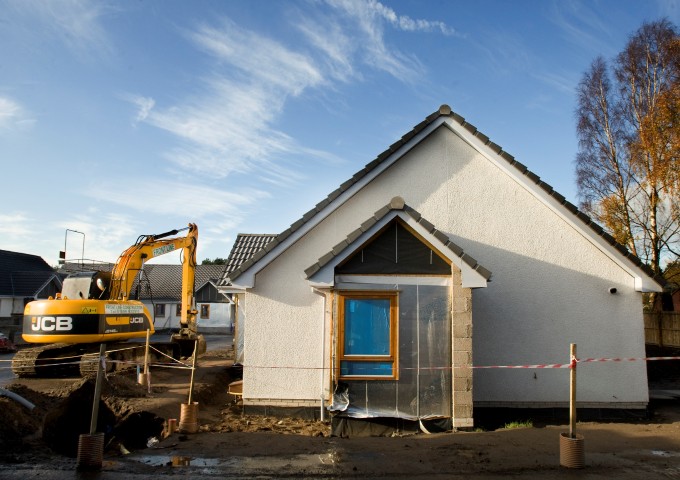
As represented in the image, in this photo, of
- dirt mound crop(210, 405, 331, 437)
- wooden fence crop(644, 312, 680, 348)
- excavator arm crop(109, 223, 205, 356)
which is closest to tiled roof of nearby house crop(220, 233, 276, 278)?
excavator arm crop(109, 223, 205, 356)

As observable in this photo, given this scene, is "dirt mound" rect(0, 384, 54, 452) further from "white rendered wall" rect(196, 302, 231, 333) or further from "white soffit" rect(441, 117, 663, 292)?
"white rendered wall" rect(196, 302, 231, 333)

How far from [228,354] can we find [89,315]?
11435mm

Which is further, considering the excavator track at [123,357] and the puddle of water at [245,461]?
the excavator track at [123,357]

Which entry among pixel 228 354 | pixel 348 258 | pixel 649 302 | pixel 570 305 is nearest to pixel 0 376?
pixel 228 354

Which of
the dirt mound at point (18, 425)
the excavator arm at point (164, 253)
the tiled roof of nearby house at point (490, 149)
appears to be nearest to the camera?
the dirt mound at point (18, 425)

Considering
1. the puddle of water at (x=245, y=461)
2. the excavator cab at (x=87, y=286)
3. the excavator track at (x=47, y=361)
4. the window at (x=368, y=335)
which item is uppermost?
the excavator cab at (x=87, y=286)

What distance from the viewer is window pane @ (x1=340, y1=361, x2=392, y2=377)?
962cm

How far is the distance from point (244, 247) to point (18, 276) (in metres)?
29.6

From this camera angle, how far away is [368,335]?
32.1 feet

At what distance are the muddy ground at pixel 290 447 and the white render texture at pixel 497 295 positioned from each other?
77 centimetres

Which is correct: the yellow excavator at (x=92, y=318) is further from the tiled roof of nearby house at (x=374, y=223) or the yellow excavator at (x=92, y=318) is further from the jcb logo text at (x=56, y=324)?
the tiled roof of nearby house at (x=374, y=223)

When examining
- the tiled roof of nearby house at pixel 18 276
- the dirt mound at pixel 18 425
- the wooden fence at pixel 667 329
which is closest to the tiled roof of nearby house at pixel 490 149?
the dirt mound at pixel 18 425

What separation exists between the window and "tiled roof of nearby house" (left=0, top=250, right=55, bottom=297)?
3664 centimetres

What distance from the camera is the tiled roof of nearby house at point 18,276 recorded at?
38.6m
